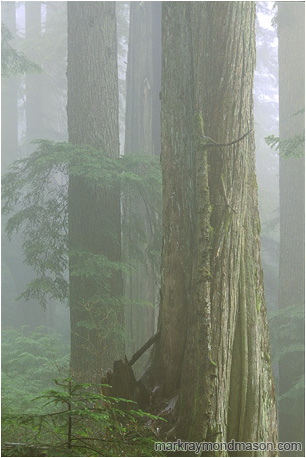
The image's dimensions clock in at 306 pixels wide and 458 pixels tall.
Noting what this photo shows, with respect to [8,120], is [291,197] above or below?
below

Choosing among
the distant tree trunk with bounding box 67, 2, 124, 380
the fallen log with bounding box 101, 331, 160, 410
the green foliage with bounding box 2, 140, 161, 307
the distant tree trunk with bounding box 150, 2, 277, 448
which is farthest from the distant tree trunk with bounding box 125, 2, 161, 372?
the fallen log with bounding box 101, 331, 160, 410

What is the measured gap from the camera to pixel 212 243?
3736 mm

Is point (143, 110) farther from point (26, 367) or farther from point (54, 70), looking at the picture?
point (54, 70)

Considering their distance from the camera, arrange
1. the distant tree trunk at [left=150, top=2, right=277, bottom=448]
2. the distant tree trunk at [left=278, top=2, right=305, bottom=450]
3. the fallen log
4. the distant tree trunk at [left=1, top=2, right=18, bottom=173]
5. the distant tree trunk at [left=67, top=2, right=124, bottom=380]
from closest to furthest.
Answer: the distant tree trunk at [left=150, top=2, right=277, bottom=448] < the fallen log < the distant tree trunk at [left=67, top=2, right=124, bottom=380] < the distant tree trunk at [left=278, top=2, right=305, bottom=450] < the distant tree trunk at [left=1, top=2, right=18, bottom=173]

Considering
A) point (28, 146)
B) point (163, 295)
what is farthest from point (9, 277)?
point (163, 295)

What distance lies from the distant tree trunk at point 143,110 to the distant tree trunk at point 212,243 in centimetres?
526

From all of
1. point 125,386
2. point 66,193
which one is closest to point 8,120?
point 66,193

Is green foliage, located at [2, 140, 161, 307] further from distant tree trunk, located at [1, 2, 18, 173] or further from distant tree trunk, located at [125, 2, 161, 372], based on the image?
distant tree trunk, located at [1, 2, 18, 173]

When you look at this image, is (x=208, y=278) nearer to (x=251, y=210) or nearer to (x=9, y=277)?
(x=251, y=210)

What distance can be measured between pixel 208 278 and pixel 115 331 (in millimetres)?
3198

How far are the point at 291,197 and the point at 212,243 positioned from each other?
7.26 metres

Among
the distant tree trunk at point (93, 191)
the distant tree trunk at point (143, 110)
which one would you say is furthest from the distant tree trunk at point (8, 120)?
the distant tree trunk at point (93, 191)

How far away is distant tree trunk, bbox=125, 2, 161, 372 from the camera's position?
9.92 metres

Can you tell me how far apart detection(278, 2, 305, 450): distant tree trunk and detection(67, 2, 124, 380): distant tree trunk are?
375cm
